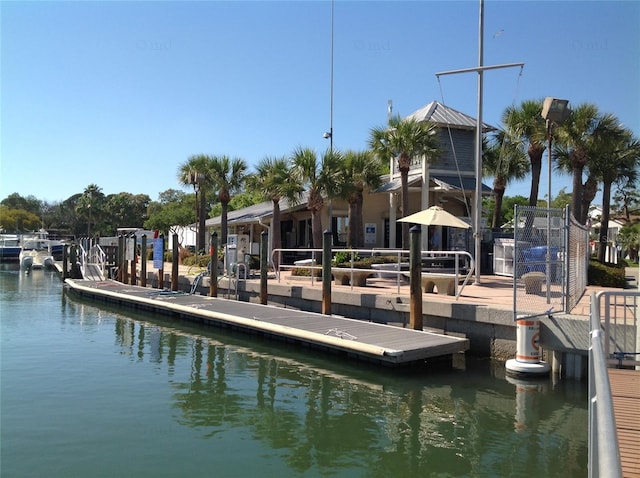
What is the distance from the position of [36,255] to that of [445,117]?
1595 inches

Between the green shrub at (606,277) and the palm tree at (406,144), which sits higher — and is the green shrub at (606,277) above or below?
below

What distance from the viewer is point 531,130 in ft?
82.2

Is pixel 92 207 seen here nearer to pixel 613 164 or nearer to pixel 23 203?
pixel 23 203

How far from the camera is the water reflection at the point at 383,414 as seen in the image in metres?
6.93

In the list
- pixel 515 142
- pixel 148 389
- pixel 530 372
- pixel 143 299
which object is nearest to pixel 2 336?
pixel 143 299

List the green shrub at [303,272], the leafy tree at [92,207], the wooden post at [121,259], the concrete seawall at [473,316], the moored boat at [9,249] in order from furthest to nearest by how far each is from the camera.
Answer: the leafy tree at [92,207]
the moored boat at [9,249]
the wooden post at [121,259]
the green shrub at [303,272]
the concrete seawall at [473,316]

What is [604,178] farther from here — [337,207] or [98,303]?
[98,303]

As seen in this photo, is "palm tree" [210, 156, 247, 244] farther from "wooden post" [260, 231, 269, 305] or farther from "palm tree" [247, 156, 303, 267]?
"wooden post" [260, 231, 269, 305]

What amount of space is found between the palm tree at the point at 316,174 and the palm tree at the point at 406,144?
2.39 metres

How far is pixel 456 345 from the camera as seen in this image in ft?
36.4

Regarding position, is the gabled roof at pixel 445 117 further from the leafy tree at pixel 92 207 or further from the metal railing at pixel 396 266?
the leafy tree at pixel 92 207

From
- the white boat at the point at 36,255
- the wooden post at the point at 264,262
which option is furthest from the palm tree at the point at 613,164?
the white boat at the point at 36,255

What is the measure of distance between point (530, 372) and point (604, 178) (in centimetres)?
2053

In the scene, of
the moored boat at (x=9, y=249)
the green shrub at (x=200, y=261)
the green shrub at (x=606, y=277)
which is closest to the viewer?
the green shrub at (x=606, y=277)
